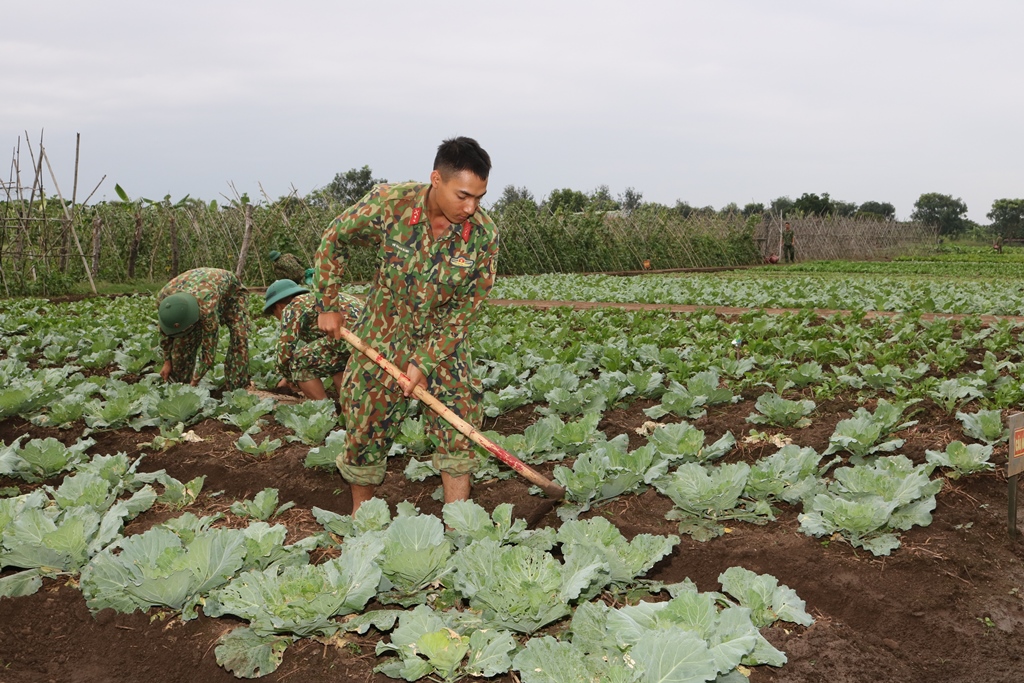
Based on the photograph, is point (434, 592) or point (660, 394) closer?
point (434, 592)

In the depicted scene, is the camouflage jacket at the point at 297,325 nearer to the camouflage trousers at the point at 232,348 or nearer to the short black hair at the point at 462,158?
the camouflage trousers at the point at 232,348

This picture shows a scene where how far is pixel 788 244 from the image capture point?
30.6 meters

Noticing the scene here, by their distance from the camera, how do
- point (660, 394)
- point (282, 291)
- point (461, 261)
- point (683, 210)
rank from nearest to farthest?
point (461, 261) → point (660, 394) → point (282, 291) → point (683, 210)

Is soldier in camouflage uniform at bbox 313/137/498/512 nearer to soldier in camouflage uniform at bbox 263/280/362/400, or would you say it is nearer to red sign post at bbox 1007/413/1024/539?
soldier in camouflage uniform at bbox 263/280/362/400

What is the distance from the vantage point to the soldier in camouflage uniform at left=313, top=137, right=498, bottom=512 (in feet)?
11.0

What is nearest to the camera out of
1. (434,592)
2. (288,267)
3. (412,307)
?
(434,592)

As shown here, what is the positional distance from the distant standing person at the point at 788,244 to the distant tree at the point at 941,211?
2283 inches

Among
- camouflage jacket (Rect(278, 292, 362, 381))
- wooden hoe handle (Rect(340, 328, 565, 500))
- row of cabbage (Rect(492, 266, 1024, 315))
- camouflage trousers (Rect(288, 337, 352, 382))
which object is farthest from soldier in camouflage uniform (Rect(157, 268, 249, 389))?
row of cabbage (Rect(492, 266, 1024, 315))

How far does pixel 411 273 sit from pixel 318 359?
7.83 feet

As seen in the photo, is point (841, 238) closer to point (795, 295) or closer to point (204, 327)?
point (795, 295)

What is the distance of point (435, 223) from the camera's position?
335cm

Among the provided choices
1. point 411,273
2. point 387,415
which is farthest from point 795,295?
point 411,273

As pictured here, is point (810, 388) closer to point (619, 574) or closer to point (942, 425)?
point (942, 425)

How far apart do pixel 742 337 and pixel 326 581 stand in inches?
262
